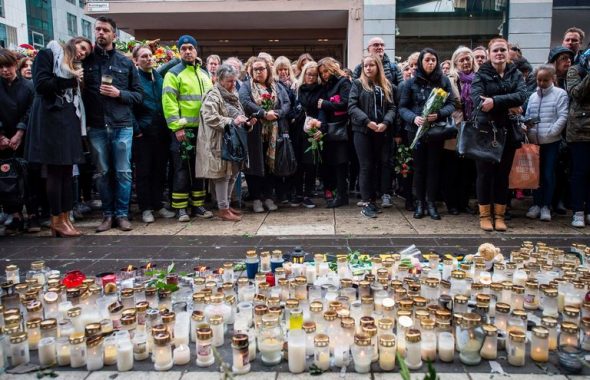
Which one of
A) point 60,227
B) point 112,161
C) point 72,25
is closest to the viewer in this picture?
point 60,227

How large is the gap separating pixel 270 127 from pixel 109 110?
218 centimetres

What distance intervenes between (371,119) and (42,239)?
14.1 ft

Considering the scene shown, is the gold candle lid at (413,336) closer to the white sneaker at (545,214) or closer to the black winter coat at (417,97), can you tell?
the black winter coat at (417,97)

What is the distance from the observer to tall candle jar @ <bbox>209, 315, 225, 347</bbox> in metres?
3.15

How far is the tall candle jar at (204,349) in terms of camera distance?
290 centimetres

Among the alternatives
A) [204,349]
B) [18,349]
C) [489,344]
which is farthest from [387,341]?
[18,349]

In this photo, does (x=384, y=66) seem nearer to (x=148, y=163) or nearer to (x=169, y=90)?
(x=169, y=90)

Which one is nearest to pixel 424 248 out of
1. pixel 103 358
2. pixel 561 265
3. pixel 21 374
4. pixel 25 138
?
pixel 561 265

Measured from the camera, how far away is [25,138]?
6.27 m

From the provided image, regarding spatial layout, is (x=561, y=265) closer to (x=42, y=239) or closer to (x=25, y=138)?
(x=42, y=239)

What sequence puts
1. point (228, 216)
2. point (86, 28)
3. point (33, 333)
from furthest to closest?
1. point (86, 28)
2. point (228, 216)
3. point (33, 333)

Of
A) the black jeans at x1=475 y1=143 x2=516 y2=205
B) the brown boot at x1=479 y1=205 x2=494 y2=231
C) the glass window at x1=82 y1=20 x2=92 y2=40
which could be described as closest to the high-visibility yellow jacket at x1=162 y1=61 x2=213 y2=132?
the black jeans at x1=475 y1=143 x2=516 y2=205

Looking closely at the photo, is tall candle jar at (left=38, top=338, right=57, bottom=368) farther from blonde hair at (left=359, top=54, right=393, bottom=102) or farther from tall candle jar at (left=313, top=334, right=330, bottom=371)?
blonde hair at (left=359, top=54, right=393, bottom=102)

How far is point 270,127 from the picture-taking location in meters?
7.41
